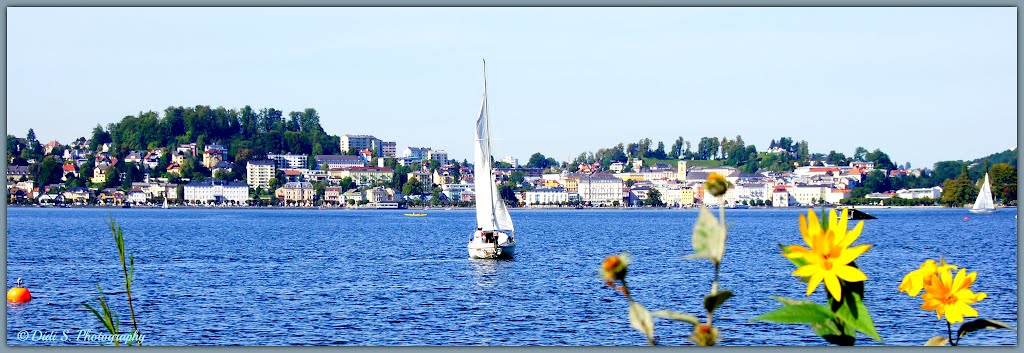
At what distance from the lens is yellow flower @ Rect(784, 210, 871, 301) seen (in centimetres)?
177

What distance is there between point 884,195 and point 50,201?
111 meters

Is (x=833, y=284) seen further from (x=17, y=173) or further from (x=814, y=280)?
(x=17, y=173)

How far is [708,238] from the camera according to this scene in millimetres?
1668

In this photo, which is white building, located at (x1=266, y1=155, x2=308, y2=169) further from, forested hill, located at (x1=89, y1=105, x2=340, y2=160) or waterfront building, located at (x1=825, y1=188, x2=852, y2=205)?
waterfront building, located at (x1=825, y1=188, x2=852, y2=205)

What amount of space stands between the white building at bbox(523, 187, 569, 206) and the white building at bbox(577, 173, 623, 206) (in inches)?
115

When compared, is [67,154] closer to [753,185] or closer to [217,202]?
[217,202]

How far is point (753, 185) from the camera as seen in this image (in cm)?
17800

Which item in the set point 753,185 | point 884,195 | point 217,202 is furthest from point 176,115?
point 884,195

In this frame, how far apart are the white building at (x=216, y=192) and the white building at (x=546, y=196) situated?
4158 centimetres

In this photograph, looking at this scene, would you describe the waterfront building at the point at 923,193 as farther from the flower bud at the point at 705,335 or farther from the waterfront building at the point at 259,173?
the flower bud at the point at 705,335

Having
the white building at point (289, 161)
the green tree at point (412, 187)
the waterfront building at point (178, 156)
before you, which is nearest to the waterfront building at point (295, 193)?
the white building at point (289, 161)

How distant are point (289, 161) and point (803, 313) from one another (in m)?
194

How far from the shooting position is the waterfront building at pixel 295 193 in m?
A: 176

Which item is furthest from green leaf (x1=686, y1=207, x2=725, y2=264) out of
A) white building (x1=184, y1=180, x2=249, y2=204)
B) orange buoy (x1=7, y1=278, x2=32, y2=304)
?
white building (x1=184, y1=180, x2=249, y2=204)
